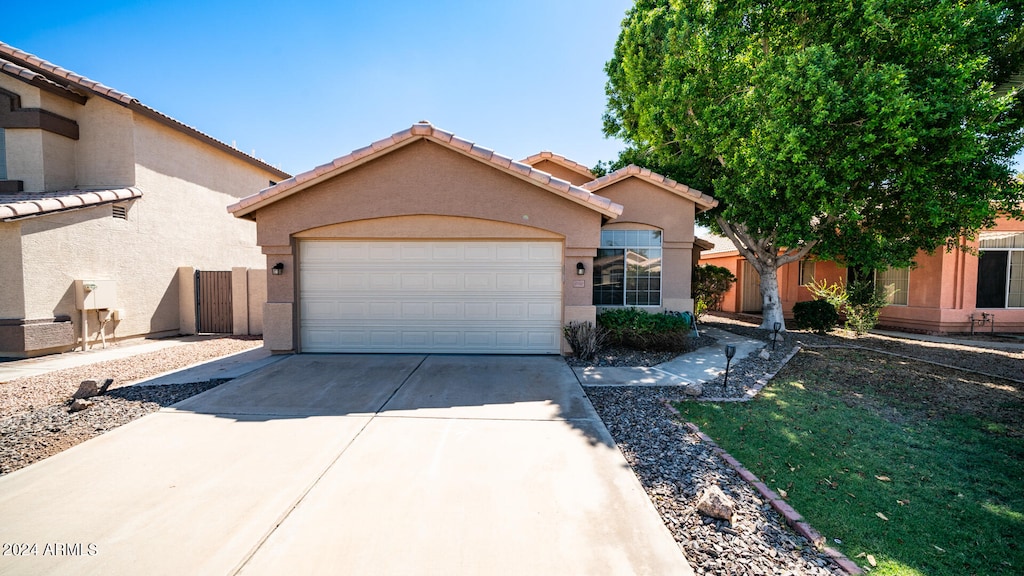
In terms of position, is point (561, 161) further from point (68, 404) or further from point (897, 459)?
point (68, 404)

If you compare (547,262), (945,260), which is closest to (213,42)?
(547,262)

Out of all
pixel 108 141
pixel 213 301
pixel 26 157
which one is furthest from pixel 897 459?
pixel 26 157

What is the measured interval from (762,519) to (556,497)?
5.39 ft

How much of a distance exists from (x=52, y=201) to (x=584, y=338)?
11924mm

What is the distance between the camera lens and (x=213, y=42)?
11164 millimetres

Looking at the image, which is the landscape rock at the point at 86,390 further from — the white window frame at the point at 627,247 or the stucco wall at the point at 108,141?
the white window frame at the point at 627,247

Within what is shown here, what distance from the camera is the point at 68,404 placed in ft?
17.4

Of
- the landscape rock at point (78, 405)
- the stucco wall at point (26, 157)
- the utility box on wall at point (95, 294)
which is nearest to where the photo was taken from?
the landscape rock at point (78, 405)

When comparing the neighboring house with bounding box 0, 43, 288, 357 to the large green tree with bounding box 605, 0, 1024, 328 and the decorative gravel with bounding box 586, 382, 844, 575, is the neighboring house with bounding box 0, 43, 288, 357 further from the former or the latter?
the large green tree with bounding box 605, 0, 1024, 328

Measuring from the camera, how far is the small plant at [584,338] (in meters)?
7.85

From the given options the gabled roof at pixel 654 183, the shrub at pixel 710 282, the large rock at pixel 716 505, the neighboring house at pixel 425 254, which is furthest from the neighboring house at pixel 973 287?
the large rock at pixel 716 505

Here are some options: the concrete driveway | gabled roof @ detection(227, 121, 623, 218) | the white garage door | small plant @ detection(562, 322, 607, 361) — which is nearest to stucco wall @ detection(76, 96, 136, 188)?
gabled roof @ detection(227, 121, 623, 218)

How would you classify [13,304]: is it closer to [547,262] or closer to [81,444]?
[81,444]

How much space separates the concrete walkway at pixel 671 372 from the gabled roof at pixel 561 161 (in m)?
6.95
